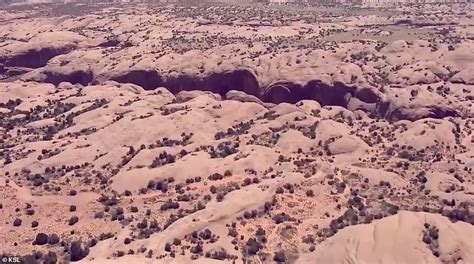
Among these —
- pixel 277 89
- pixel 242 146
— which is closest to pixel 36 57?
pixel 277 89

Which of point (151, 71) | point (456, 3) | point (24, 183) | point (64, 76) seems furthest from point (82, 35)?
point (456, 3)

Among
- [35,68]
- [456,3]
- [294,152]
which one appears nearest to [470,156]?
[294,152]

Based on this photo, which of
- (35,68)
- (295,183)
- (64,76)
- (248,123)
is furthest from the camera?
(35,68)

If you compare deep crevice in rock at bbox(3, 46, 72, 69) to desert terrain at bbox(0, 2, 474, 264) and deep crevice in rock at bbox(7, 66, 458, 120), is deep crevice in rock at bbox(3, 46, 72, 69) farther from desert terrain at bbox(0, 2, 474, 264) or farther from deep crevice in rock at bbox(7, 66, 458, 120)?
deep crevice in rock at bbox(7, 66, 458, 120)

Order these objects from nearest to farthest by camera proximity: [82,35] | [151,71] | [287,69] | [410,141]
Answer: [410,141], [287,69], [151,71], [82,35]

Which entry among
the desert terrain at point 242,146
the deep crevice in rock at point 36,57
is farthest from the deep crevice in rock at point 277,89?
the deep crevice in rock at point 36,57

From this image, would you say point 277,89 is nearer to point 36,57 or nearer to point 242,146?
point 242,146

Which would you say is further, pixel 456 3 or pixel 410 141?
pixel 456 3

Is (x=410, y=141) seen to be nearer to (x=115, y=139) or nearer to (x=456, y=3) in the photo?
(x=115, y=139)
